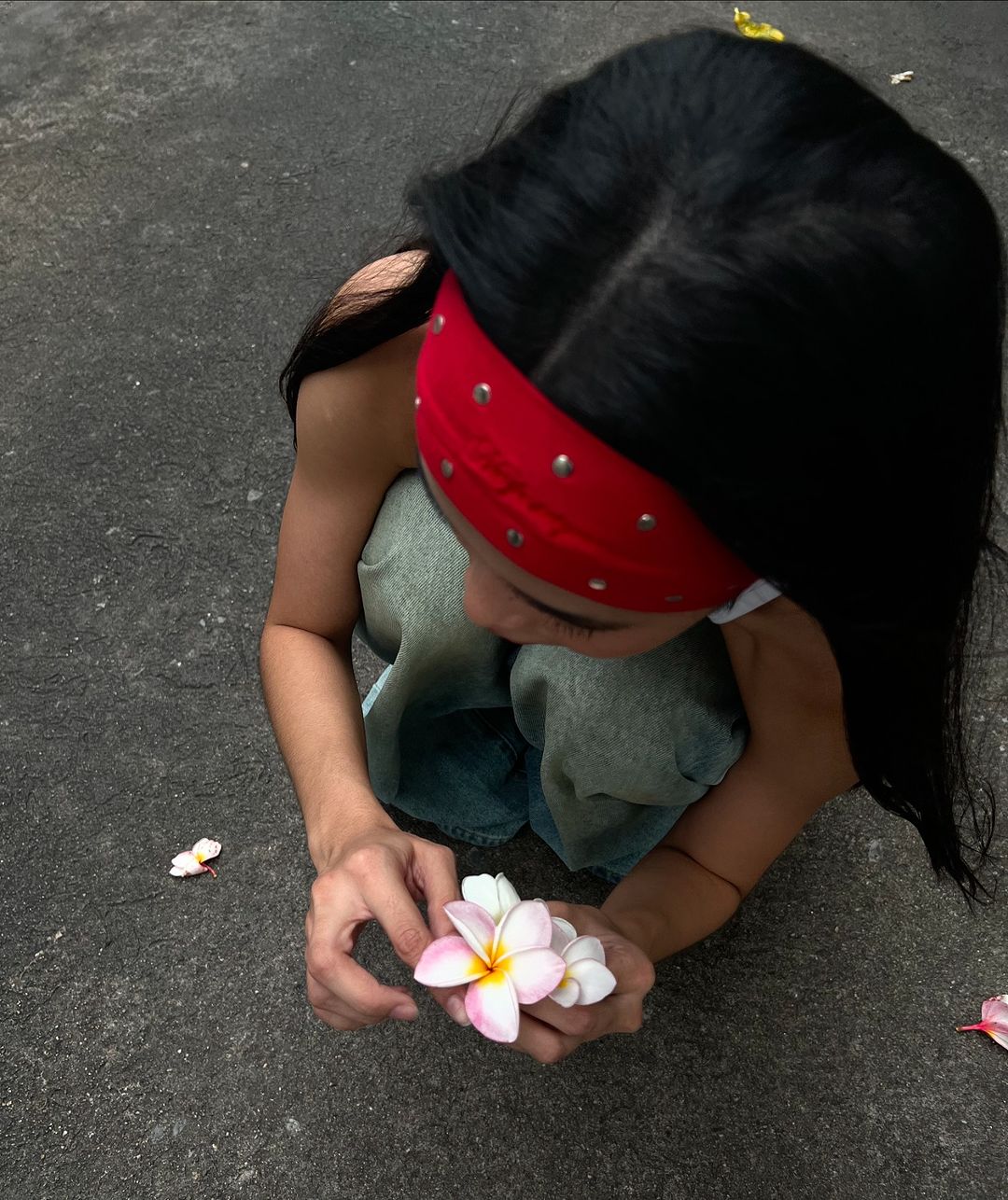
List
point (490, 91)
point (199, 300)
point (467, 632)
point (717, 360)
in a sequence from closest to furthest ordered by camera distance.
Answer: point (717, 360) < point (467, 632) < point (199, 300) < point (490, 91)

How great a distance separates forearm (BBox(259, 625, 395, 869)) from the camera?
4.45ft

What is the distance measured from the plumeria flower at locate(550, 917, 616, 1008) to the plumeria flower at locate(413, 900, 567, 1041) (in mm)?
29

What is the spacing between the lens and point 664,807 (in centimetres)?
169

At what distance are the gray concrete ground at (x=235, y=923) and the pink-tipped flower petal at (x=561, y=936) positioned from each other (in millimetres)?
586

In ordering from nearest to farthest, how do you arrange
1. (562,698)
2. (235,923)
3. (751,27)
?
(562,698) → (235,923) → (751,27)

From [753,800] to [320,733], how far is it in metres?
0.57

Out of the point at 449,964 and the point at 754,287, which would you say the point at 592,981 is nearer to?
the point at 449,964

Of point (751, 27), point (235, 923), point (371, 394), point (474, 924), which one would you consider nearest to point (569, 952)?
point (474, 924)

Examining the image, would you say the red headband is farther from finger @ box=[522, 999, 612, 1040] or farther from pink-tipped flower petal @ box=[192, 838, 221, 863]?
pink-tipped flower petal @ box=[192, 838, 221, 863]

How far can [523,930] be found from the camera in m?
1.09

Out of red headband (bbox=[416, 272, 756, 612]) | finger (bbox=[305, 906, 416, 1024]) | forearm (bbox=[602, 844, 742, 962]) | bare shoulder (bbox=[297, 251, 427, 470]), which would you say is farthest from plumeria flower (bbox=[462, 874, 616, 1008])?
bare shoulder (bbox=[297, 251, 427, 470])

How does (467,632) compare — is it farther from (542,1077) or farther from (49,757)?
(49,757)

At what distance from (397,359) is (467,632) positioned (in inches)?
14.6

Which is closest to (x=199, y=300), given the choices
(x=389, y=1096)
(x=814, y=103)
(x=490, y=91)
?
(x=490, y=91)
